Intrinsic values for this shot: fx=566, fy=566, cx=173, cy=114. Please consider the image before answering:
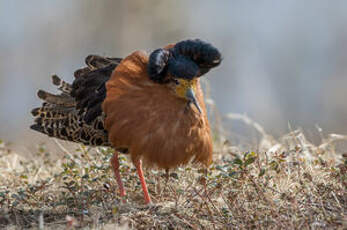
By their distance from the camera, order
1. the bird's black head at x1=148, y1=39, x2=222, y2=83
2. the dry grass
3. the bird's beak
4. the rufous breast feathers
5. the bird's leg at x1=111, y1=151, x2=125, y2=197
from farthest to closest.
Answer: the bird's leg at x1=111, y1=151, x2=125, y2=197
the rufous breast feathers
the bird's beak
the bird's black head at x1=148, y1=39, x2=222, y2=83
the dry grass

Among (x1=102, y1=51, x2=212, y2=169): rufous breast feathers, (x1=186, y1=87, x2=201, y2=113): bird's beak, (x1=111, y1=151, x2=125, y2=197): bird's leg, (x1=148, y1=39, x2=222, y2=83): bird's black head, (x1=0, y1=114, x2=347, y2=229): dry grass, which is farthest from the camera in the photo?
(x1=111, y1=151, x2=125, y2=197): bird's leg

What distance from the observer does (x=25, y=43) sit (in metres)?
16.2

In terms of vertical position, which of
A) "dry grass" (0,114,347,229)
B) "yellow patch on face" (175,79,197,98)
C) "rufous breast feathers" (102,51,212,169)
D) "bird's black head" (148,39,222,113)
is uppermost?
"bird's black head" (148,39,222,113)

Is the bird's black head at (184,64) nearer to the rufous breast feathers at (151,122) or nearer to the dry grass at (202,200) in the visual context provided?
the rufous breast feathers at (151,122)

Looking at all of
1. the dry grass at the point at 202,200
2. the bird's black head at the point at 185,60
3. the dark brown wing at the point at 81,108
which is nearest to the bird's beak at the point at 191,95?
the bird's black head at the point at 185,60

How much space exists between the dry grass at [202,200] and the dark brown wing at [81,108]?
13.2 inches

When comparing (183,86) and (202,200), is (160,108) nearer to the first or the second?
(183,86)

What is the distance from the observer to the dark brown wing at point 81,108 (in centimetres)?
551

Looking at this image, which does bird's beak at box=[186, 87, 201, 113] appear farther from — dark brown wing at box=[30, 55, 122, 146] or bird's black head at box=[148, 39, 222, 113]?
dark brown wing at box=[30, 55, 122, 146]

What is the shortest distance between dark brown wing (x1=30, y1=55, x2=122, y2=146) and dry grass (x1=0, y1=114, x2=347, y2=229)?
336 millimetres

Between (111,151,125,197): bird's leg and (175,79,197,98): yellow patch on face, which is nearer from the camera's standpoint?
(175,79,197,98): yellow patch on face

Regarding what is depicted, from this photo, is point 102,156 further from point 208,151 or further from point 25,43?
point 25,43

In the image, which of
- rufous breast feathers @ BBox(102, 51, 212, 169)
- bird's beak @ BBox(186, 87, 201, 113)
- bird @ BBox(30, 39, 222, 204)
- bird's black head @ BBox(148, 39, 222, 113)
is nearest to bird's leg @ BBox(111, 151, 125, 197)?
bird @ BBox(30, 39, 222, 204)

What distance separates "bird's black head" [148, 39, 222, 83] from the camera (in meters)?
4.74
